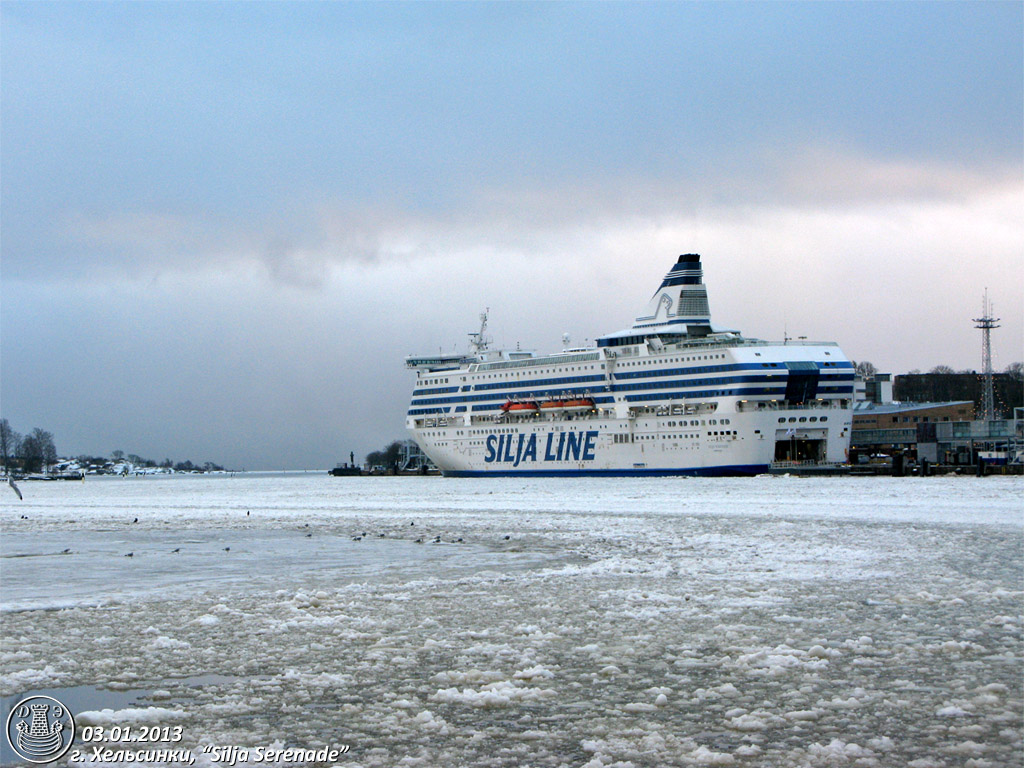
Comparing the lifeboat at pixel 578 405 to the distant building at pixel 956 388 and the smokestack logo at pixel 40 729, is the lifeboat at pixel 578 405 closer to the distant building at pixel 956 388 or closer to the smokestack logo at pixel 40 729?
the smokestack logo at pixel 40 729

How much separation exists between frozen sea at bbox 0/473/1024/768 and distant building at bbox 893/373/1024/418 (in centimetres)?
13510

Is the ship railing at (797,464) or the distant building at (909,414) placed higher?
the distant building at (909,414)

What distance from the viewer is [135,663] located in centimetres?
927

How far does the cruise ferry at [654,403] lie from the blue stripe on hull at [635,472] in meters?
0.10

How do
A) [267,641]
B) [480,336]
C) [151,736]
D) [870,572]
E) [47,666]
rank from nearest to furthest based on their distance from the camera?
[151,736], [47,666], [267,641], [870,572], [480,336]

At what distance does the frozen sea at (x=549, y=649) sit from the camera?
6922 millimetres

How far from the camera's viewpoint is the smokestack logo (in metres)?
6.70

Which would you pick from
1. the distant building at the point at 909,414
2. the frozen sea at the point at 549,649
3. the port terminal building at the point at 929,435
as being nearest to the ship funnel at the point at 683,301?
the port terminal building at the point at 929,435

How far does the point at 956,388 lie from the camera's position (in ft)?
493

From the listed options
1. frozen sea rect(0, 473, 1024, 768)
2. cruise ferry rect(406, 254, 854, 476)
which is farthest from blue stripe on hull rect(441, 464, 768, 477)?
frozen sea rect(0, 473, 1024, 768)

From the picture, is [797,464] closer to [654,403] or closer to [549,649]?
[654,403]

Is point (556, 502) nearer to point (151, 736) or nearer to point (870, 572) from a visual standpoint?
point (870, 572)

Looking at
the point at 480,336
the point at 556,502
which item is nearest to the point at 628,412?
the point at 480,336

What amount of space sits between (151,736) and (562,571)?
9.18 m
